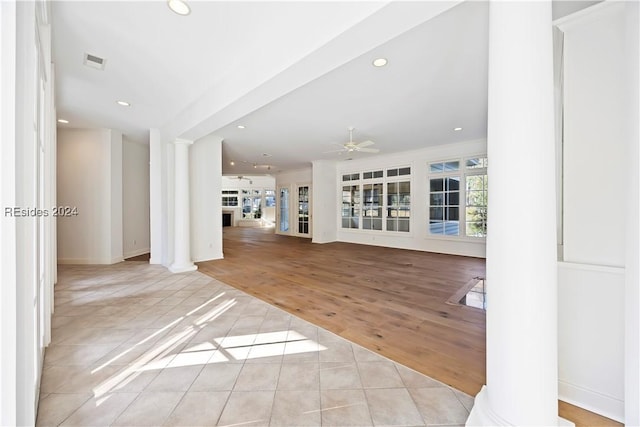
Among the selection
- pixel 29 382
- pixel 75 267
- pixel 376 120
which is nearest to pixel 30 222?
pixel 29 382

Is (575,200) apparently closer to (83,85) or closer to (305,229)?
(83,85)

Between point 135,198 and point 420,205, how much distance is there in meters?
7.24

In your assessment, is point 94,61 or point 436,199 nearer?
point 94,61

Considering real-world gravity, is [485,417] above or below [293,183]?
below

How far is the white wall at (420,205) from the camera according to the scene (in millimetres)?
6172

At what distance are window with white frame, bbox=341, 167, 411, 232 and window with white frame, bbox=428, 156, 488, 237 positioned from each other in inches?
29.2

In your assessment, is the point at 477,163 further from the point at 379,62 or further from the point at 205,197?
the point at 205,197

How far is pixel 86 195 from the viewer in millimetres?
5352

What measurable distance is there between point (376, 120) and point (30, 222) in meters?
4.44

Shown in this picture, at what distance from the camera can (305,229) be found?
1020cm

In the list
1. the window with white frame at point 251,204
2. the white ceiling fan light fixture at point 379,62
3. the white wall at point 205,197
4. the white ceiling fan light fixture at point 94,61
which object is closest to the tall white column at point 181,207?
the white wall at point 205,197

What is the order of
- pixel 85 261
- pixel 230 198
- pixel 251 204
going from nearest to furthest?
pixel 85 261, pixel 251 204, pixel 230 198

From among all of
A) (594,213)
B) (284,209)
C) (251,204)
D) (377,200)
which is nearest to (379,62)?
(594,213)

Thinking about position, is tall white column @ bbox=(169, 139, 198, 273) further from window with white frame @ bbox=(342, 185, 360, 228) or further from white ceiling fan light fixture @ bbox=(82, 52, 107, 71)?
window with white frame @ bbox=(342, 185, 360, 228)
